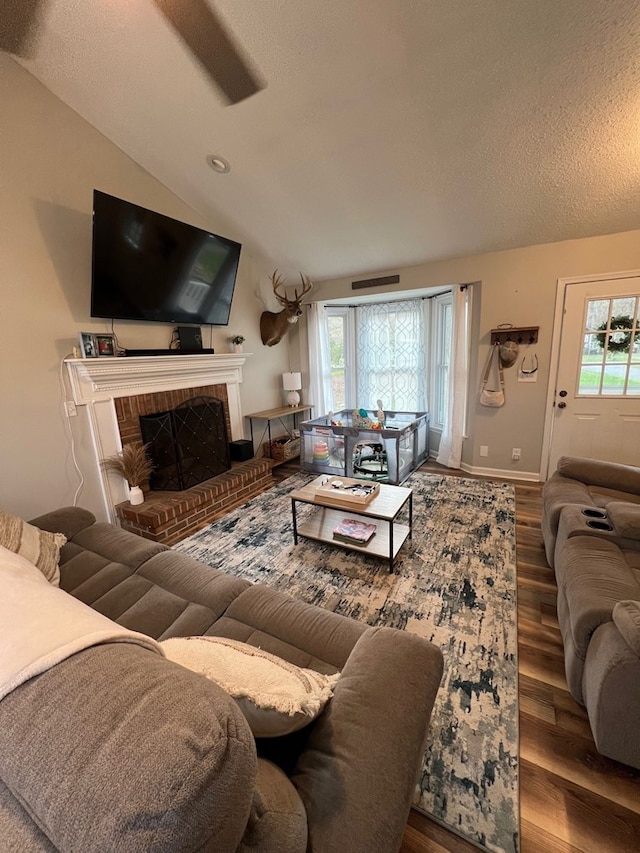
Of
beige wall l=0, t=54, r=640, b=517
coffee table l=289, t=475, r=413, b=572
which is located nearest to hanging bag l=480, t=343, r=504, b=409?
beige wall l=0, t=54, r=640, b=517

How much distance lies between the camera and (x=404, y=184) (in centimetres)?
272

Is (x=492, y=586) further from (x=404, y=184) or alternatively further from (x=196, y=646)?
(x=404, y=184)

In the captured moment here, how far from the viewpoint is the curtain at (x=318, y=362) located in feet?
15.0

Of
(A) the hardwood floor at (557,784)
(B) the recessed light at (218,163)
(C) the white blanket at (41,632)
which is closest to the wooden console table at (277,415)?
(B) the recessed light at (218,163)

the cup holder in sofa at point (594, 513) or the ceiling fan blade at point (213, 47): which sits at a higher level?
the ceiling fan blade at point (213, 47)

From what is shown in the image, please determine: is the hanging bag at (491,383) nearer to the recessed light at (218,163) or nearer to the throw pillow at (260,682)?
the recessed light at (218,163)

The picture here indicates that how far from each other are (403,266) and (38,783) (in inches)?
168


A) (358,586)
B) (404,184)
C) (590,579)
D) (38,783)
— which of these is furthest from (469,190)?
(38,783)

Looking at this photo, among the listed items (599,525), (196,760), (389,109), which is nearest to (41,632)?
(196,760)

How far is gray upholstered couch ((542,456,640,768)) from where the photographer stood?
107cm

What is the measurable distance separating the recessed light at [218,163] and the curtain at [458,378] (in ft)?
7.96

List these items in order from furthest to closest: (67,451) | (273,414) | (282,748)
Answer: (273,414) < (67,451) < (282,748)

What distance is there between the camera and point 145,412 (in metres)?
3.04

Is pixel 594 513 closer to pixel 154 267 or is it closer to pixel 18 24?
pixel 154 267
